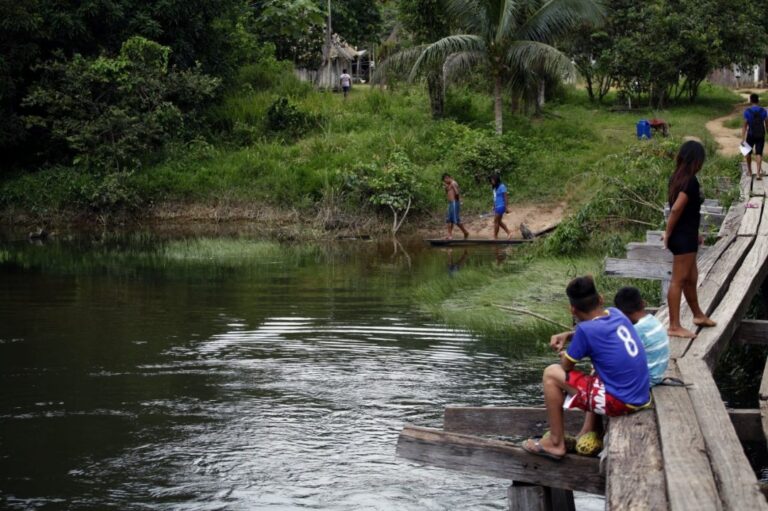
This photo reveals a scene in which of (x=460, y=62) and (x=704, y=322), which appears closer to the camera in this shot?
(x=704, y=322)

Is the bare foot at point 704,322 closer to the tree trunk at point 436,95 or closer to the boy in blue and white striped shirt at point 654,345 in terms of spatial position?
the boy in blue and white striped shirt at point 654,345

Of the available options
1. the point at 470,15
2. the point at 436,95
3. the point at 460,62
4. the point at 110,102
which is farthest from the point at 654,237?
the point at 110,102

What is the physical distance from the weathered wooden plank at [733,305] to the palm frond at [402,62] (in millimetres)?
21857

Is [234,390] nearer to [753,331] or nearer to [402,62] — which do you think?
[753,331]

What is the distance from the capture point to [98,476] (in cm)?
919

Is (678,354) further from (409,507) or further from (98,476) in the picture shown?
(98,476)

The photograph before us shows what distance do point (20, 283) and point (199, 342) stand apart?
7847mm

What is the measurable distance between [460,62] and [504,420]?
26.3 meters

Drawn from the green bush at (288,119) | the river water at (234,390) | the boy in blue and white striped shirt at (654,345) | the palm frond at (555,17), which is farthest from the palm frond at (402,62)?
the boy in blue and white striped shirt at (654,345)

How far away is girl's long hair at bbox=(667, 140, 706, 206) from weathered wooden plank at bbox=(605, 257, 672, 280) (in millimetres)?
2341

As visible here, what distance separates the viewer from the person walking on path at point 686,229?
27.9 feet

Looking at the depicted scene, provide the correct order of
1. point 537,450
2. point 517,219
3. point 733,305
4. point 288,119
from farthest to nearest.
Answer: point 288,119, point 517,219, point 733,305, point 537,450

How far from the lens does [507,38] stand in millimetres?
32219

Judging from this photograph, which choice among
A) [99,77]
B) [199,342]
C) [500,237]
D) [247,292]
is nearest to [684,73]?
[500,237]
